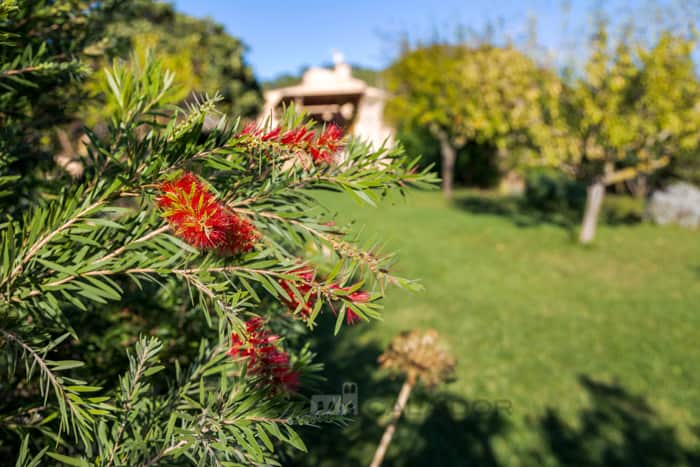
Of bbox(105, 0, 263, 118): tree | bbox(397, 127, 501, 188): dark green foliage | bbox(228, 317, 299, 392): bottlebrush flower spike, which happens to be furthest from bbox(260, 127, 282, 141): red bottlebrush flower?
bbox(397, 127, 501, 188): dark green foliage

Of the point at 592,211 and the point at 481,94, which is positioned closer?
the point at 592,211

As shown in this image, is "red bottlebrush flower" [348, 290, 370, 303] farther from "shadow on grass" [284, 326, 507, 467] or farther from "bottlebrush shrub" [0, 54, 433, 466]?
"shadow on grass" [284, 326, 507, 467]

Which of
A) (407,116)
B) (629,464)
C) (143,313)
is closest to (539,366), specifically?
(629,464)

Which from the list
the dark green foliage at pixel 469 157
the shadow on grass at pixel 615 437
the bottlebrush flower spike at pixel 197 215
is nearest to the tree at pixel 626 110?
the shadow on grass at pixel 615 437

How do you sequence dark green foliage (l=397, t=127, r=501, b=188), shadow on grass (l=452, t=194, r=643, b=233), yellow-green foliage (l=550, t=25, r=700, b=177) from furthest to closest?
dark green foliage (l=397, t=127, r=501, b=188) < shadow on grass (l=452, t=194, r=643, b=233) < yellow-green foliage (l=550, t=25, r=700, b=177)

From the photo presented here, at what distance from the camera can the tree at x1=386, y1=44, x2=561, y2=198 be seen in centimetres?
1206

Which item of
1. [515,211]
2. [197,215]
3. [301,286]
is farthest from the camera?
[515,211]

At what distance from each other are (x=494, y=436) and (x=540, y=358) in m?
1.84

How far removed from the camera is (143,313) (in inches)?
Result: 72.3

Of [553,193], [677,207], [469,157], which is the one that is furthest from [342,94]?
[677,207]

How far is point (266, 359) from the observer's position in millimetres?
1091

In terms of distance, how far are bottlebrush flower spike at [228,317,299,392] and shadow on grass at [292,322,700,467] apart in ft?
8.68

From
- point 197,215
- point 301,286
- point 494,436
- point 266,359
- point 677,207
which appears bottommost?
point 494,436

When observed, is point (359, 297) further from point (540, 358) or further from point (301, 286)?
point (540, 358)
